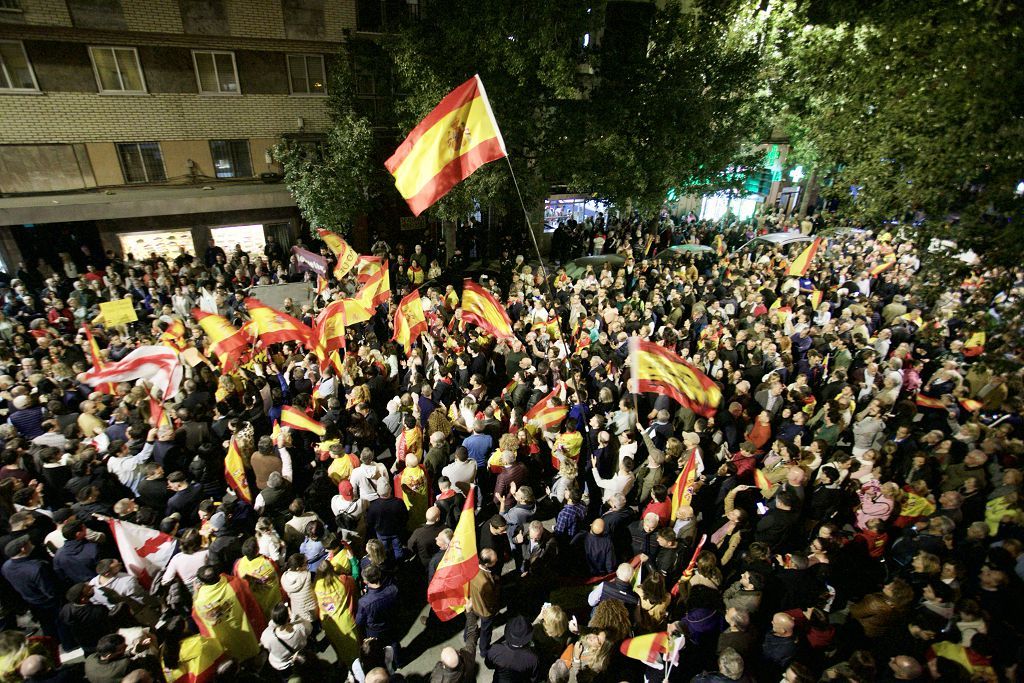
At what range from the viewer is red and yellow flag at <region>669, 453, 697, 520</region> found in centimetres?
600

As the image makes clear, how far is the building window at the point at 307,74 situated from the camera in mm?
19109

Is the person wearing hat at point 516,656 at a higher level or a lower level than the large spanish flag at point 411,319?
lower

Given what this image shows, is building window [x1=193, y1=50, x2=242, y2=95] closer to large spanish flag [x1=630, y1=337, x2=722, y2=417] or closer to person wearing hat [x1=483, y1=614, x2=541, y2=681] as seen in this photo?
large spanish flag [x1=630, y1=337, x2=722, y2=417]

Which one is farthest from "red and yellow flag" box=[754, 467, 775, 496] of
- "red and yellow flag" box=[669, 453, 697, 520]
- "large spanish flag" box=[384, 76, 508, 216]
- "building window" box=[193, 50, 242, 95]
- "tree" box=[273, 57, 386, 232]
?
"building window" box=[193, 50, 242, 95]

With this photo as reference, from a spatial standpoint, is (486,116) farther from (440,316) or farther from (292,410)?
(440,316)

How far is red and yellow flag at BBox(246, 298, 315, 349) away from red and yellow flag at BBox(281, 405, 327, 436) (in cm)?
189

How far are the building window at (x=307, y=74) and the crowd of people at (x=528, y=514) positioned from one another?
12.8 metres

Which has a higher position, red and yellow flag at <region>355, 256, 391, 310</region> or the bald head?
red and yellow flag at <region>355, 256, 391, 310</region>

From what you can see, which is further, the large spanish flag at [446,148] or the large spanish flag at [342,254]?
the large spanish flag at [342,254]

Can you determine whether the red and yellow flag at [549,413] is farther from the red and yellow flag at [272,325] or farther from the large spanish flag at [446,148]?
the red and yellow flag at [272,325]

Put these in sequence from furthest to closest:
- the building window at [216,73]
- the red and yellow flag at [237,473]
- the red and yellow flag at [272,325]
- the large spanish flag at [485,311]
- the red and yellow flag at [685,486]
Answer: the building window at [216,73], the large spanish flag at [485,311], the red and yellow flag at [272,325], the red and yellow flag at [237,473], the red and yellow flag at [685,486]

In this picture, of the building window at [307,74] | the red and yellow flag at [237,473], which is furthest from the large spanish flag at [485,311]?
the building window at [307,74]

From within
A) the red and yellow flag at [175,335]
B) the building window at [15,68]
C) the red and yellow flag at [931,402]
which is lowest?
the red and yellow flag at [175,335]

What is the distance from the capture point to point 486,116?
6.45 metres
